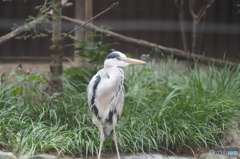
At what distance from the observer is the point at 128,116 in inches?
150

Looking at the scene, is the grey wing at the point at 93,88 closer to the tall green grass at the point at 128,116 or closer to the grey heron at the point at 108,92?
the grey heron at the point at 108,92

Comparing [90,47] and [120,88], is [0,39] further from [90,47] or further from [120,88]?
[120,88]

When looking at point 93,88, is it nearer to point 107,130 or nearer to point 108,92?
point 108,92

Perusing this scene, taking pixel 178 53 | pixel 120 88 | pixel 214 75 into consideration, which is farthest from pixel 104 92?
pixel 178 53

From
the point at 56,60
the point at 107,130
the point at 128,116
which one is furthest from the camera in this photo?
the point at 56,60

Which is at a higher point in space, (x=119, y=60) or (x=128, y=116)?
(x=119, y=60)

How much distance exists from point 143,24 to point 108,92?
12.1 feet

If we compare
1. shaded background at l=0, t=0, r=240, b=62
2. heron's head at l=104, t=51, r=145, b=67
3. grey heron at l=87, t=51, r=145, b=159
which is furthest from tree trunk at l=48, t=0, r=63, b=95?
shaded background at l=0, t=0, r=240, b=62

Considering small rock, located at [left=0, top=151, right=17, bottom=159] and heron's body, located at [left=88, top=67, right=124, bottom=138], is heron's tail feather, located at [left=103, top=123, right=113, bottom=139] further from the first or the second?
small rock, located at [left=0, top=151, right=17, bottom=159]

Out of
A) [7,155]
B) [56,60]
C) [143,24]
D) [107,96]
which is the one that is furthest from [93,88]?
[143,24]

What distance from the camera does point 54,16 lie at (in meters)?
4.00

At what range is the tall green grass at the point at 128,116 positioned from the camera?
3400 millimetres

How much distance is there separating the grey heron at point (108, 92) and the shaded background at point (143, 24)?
335cm

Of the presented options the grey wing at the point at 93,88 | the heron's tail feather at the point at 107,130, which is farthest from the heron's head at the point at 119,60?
the heron's tail feather at the point at 107,130
